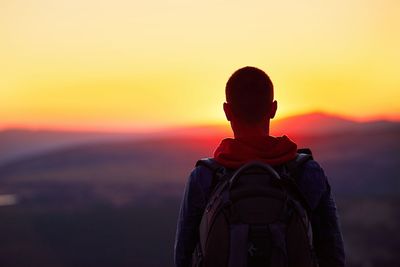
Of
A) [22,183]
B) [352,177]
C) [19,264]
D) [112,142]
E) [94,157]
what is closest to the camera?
[19,264]

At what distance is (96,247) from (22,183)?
1304 inches

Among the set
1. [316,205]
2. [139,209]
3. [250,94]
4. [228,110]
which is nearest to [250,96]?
[250,94]

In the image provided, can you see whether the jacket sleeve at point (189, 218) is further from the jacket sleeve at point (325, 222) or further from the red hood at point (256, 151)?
the jacket sleeve at point (325, 222)

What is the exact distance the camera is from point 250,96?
294 cm

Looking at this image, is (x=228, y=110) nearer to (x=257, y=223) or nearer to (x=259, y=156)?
(x=259, y=156)

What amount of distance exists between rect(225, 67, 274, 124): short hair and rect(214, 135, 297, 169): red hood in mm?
97

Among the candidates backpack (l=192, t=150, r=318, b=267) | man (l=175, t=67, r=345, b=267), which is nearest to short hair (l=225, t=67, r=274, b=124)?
man (l=175, t=67, r=345, b=267)

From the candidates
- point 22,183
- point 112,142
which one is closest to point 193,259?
point 22,183

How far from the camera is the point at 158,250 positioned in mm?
21438

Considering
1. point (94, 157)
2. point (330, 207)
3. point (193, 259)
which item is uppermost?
point (330, 207)

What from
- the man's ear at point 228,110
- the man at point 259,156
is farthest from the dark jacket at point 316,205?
the man's ear at point 228,110

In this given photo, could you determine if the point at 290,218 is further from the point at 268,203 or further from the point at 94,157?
the point at 94,157

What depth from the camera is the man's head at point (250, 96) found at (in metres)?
2.94

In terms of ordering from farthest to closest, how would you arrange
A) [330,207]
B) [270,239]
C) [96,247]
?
1. [96,247]
2. [330,207]
3. [270,239]
